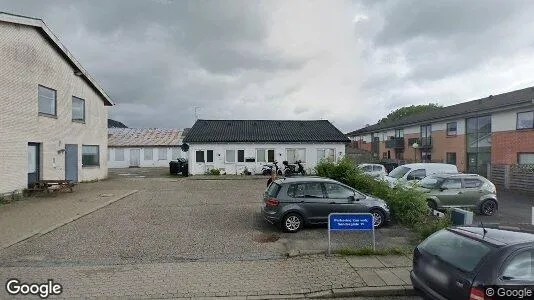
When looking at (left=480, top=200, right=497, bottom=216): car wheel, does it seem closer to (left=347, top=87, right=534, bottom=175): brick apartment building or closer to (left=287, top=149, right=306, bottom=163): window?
(left=347, top=87, right=534, bottom=175): brick apartment building

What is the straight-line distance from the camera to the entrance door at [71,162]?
18972 mm

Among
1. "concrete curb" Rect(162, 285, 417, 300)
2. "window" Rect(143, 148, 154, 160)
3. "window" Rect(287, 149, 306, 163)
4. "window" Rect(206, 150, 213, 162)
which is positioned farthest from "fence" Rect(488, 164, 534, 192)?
"window" Rect(143, 148, 154, 160)

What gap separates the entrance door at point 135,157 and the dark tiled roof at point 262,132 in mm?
12986

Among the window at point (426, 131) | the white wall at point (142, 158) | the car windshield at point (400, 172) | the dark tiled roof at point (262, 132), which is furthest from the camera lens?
the white wall at point (142, 158)

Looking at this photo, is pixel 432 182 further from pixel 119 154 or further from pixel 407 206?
pixel 119 154

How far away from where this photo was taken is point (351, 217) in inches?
284

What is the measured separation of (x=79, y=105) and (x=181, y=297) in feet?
63.4

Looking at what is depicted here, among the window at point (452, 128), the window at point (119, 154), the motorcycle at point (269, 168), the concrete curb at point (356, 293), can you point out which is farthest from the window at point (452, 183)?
the window at point (119, 154)

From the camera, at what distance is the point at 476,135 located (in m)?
26.2

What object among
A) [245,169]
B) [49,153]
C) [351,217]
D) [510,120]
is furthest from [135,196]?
[510,120]

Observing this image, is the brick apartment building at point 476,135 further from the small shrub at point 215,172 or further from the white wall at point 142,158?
the white wall at point 142,158

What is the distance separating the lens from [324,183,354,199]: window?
364 inches

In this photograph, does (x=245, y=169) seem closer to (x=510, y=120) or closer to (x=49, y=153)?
(x=49, y=153)

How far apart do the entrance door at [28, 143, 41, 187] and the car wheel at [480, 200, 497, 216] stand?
19116 mm
